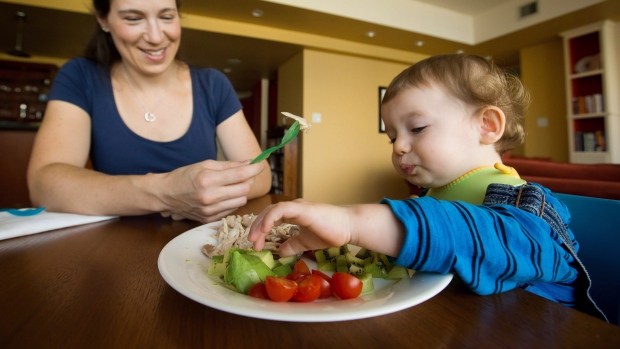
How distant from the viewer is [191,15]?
4.32 m

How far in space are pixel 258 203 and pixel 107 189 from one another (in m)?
0.44

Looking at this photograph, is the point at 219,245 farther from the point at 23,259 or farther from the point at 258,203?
the point at 258,203

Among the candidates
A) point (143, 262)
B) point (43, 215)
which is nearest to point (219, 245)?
point (143, 262)

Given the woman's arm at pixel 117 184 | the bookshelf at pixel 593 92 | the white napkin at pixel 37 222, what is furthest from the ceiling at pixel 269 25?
the white napkin at pixel 37 222

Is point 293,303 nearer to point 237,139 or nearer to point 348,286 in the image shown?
point 348,286

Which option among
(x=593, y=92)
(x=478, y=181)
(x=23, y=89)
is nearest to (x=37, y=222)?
(x=478, y=181)

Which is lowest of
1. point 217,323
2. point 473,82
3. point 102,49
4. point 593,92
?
point 217,323

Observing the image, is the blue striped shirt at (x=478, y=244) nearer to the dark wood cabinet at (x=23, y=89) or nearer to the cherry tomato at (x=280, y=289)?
the cherry tomato at (x=280, y=289)

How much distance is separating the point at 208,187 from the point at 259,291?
0.37 metres

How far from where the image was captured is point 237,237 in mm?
592

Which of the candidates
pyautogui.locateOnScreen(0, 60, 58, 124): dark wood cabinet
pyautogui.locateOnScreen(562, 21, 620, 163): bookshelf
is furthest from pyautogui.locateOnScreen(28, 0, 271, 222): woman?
pyautogui.locateOnScreen(0, 60, 58, 124): dark wood cabinet

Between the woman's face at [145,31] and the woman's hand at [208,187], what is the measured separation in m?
0.63

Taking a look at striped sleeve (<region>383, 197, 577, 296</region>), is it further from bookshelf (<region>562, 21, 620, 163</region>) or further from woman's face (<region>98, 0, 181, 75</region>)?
bookshelf (<region>562, 21, 620, 163</region>)

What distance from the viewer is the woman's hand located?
2.29 feet
